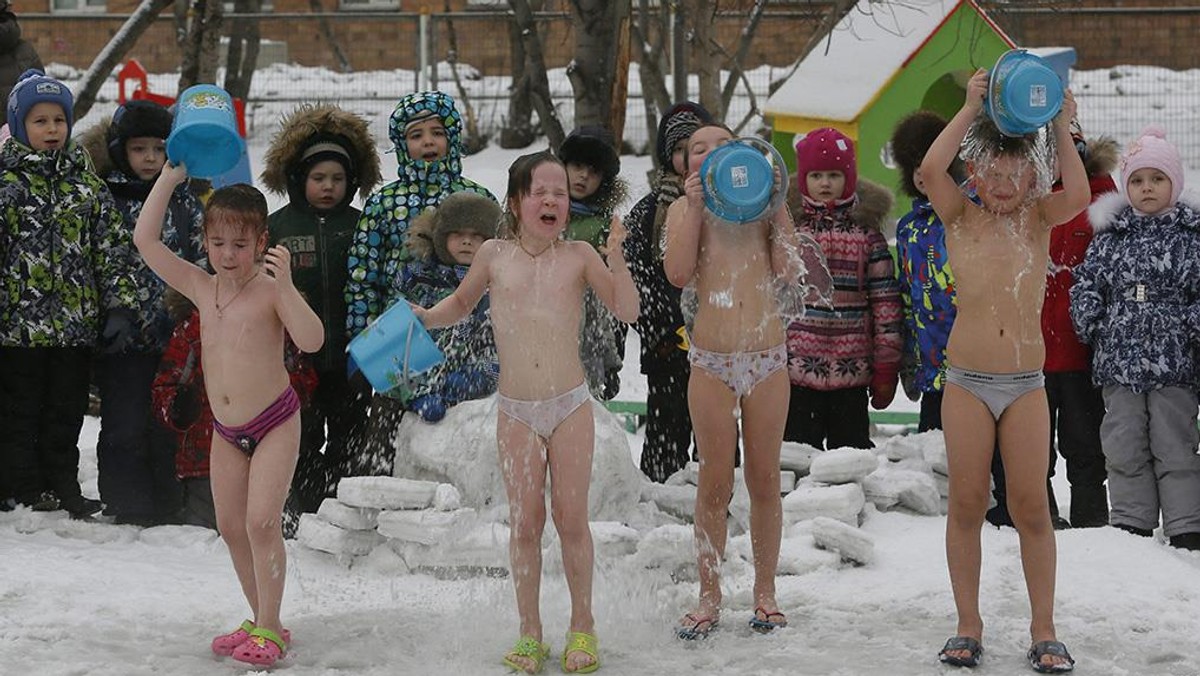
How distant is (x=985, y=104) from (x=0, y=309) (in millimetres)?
3994

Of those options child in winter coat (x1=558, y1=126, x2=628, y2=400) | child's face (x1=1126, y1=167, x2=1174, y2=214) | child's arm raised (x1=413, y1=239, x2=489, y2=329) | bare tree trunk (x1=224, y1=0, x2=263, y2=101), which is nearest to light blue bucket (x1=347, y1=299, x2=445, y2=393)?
child's arm raised (x1=413, y1=239, x2=489, y2=329)

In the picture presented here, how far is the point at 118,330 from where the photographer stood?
646 centimetres

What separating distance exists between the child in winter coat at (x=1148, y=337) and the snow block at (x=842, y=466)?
95cm

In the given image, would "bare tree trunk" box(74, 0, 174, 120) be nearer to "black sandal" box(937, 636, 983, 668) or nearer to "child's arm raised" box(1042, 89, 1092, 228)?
"child's arm raised" box(1042, 89, 1092, 228)

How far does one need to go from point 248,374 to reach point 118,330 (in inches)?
69.7

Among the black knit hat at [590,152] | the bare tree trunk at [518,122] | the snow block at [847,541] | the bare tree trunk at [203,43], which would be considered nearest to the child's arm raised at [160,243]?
the black knit hat at [590,152]

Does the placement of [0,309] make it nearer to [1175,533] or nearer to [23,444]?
[23,444]

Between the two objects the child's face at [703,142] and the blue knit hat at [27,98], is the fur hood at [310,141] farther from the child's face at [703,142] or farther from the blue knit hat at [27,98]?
the child's face at [703,142]

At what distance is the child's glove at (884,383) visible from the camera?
662cm

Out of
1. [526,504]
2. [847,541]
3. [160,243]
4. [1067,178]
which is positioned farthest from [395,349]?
[1067,178]

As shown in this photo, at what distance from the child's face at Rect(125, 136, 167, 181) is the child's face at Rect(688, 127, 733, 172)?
265 centimetres

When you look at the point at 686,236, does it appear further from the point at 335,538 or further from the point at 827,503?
the point at 335,538

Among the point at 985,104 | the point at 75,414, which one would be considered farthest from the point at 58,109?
the point at 985,104

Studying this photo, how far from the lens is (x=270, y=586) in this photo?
483 centimetres
